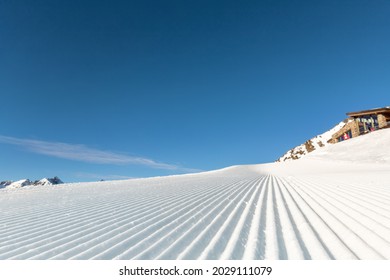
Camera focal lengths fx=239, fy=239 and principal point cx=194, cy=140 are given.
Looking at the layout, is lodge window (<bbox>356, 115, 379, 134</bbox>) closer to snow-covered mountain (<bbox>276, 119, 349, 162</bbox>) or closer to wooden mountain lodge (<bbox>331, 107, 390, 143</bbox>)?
wooden mountain lodge (<bbox>331, 107, 390, 143</bbox>)

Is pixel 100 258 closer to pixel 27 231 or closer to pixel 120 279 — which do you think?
pixel 120 279

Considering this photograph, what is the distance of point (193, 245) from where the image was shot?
2480 millimetres

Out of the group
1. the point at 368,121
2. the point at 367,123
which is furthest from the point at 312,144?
the point at 368,121

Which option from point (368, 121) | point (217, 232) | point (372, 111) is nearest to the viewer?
point (217, 232)

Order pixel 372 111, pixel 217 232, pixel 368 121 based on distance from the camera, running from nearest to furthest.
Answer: pixel 217 232, pixel 372 111, pixel 368 121

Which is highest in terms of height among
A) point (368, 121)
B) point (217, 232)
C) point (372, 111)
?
point (372, 111)

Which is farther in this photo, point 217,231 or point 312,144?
point 312,144

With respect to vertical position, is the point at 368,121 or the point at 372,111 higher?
the point at 372,111

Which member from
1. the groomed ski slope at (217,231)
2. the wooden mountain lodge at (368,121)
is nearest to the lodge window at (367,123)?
the wooden mountain lodge at (368,121)

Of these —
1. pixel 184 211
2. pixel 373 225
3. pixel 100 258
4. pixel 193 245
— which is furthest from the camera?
pixel 184 211

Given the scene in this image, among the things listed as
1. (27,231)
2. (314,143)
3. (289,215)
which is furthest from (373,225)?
(314,143)

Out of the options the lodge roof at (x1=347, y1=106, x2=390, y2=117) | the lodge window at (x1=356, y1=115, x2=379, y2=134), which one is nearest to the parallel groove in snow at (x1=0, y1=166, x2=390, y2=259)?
the lodge roof at (x1=347, y1=106, x2=390, y2=117)

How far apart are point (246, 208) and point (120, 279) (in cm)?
261

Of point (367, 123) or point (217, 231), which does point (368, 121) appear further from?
point (217, 231)
